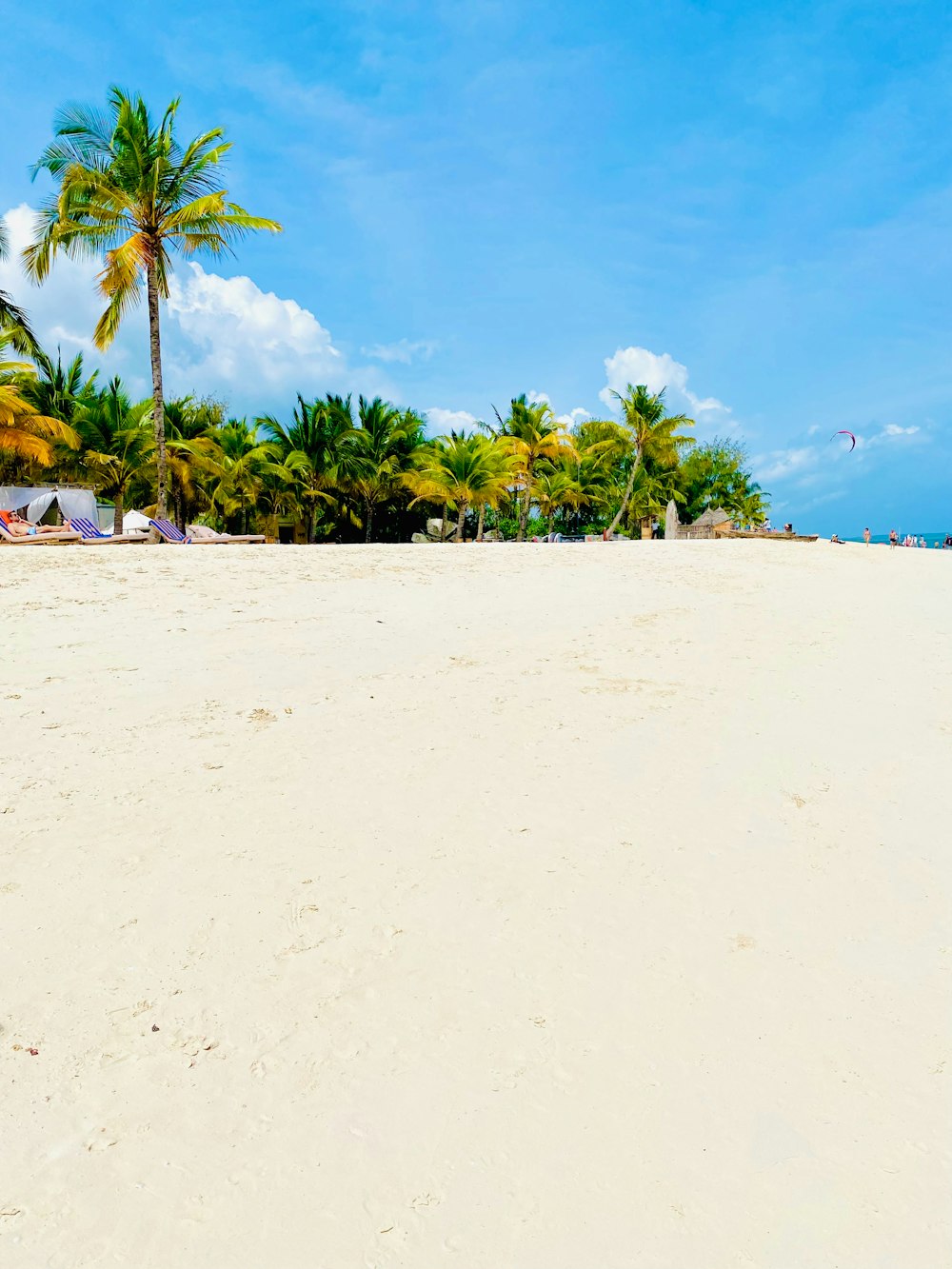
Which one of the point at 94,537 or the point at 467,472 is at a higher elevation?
the point at 467,472

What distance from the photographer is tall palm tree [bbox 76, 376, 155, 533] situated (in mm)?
26688

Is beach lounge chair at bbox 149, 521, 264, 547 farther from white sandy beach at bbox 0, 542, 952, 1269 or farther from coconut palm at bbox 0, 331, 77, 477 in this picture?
white sandy beach at bbox 0, 542, 952, 1269

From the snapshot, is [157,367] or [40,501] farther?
[40,501]

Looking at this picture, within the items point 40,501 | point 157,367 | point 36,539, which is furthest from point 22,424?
point 36,539

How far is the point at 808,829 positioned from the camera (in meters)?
3.71

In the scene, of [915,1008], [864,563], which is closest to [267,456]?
[864,563]

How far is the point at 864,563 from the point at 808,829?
786 inches

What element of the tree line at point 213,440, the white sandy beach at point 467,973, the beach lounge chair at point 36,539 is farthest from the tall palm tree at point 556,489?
the white sandy beach at point 467,973

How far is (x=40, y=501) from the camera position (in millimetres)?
23203

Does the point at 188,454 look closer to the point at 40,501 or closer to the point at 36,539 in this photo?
the point at 40,501

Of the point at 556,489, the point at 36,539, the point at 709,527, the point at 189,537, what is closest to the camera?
the point at 36,539

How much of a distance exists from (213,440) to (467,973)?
105 feet

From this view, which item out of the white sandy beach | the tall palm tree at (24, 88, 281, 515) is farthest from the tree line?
the white sandy beach

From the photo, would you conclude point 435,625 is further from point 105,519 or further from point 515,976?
point 105,519
